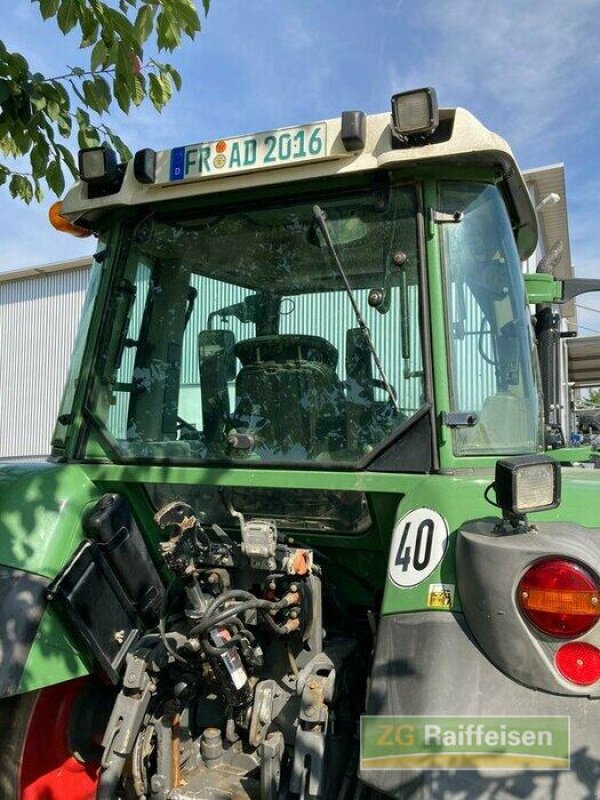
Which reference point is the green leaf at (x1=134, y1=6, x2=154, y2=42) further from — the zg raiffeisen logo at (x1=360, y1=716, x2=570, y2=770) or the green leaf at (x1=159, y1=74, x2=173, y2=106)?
the zg raiffeisen logo at (x1=360, y1=716, x2=570, y2=770)

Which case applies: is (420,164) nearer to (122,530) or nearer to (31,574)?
(122,530)

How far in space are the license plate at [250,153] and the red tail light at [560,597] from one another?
1.50m

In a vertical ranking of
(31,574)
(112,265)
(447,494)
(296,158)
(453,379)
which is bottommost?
(31,574)

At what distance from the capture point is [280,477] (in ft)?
8.04

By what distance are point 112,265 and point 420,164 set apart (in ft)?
4.28

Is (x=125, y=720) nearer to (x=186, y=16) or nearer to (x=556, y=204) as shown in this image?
(x=186, y=16)

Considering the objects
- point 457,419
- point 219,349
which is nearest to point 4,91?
point 219,349

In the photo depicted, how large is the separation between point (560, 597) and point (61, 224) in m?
2.42

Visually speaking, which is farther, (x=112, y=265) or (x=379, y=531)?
(x=112, y=265)

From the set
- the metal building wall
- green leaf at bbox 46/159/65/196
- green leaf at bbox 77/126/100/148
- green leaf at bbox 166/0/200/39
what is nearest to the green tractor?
green leaf at bbox 46/159/65/196

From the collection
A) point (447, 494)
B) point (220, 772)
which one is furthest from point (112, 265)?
point (220, 772)

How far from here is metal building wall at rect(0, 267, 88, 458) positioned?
707 inches

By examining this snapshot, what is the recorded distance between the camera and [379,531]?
247 centimetres

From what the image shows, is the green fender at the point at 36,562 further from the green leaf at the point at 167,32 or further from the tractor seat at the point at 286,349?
the green leaf at the point at 167,32
